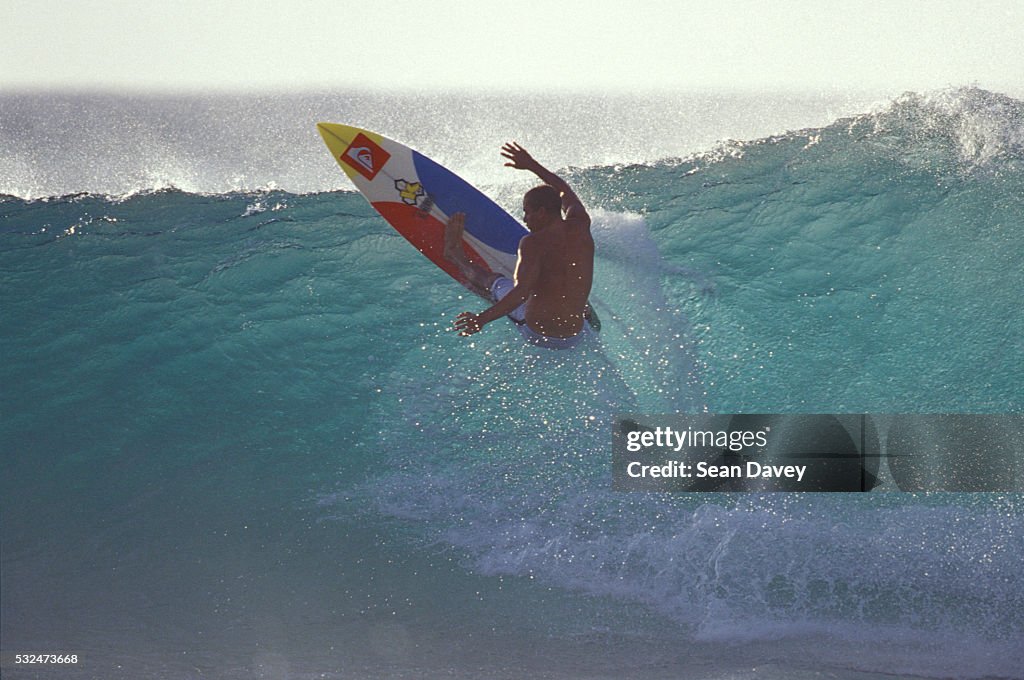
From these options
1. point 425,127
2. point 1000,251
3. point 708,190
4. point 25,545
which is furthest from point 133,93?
point 1000,251

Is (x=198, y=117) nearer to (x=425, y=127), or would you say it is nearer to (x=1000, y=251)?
(x=425, y=127)

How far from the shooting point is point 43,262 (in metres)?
5.51

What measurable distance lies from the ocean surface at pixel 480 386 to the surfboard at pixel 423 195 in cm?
44

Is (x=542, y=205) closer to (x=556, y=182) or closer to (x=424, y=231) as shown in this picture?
(x=556, y=182)

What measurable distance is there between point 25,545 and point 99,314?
1592mm

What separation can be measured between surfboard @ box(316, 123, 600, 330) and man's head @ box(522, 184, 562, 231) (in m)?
0.46

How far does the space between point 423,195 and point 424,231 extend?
20cm

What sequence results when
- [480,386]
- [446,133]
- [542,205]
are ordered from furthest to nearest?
[446,133], [480,386], [542,205]

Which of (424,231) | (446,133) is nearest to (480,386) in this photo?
(424,231)

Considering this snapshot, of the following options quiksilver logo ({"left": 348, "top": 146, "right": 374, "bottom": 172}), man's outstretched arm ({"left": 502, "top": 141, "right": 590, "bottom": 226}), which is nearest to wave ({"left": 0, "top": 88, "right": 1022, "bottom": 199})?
quiksilver logo ({"left": 348, "top": 146, "right": 374, "bottom": 172})

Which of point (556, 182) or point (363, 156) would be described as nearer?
point (556, 182)

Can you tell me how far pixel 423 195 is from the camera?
462cm

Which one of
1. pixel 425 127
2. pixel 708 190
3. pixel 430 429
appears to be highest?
pixel 425 127

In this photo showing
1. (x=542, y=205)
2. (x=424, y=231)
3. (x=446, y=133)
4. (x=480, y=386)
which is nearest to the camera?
(x=542, y=205)
